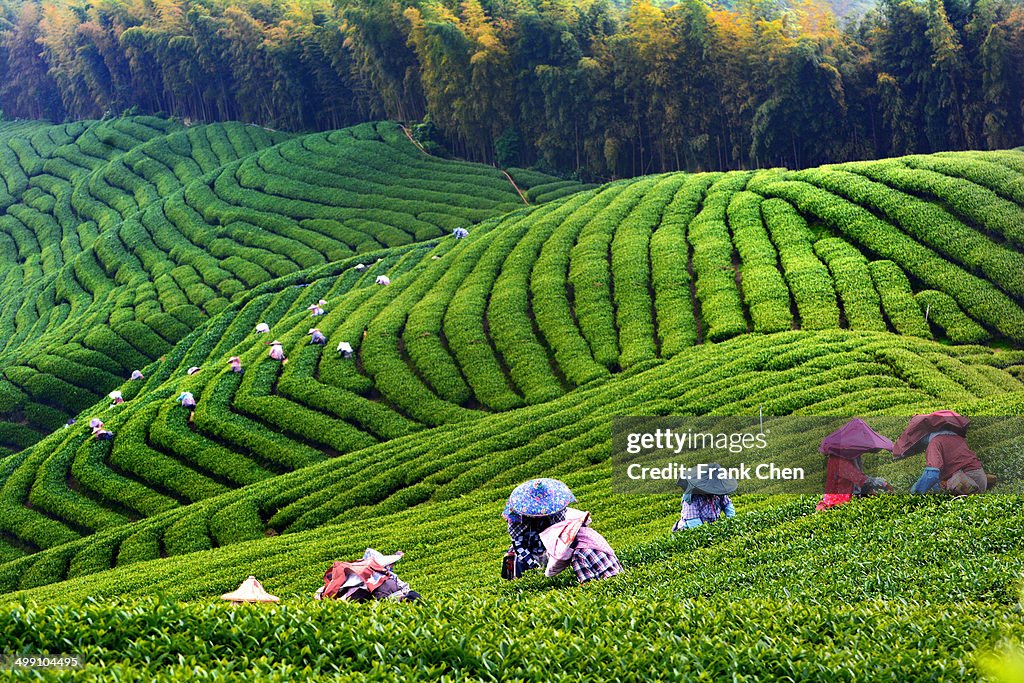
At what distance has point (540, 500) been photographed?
11.6m

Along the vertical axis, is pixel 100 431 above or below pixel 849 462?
below

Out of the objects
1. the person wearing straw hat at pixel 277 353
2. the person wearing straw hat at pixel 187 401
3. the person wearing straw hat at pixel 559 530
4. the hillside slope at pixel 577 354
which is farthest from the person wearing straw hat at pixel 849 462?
the person wearing straw hat at pixel 277 353

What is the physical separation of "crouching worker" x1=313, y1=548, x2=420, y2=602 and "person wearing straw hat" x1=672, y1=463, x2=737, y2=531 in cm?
416

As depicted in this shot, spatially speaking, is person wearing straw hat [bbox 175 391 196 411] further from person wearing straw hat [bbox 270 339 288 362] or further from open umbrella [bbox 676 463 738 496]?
open umbrella [bbox 676 463 738 496]

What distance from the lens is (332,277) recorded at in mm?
46500

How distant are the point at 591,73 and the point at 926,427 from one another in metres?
47.7

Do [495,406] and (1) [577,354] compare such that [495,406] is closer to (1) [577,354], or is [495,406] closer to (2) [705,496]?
(1) [577,354]

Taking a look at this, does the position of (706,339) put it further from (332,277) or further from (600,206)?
(332,277)

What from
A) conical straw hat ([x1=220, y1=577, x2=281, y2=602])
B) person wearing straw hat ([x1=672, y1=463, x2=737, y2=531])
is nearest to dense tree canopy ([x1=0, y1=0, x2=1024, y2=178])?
person wearing straw hat ([x1=672, y1=463, x2=737, y2=531])

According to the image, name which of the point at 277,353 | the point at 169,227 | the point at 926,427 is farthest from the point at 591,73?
the point at 926,427
